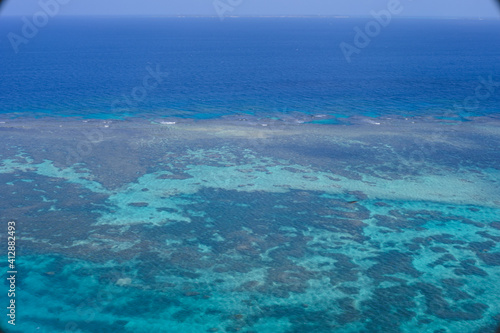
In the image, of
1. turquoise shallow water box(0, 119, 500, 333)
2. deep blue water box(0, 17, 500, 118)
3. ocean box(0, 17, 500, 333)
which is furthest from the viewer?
deep blue water box(0, 17, 500, 118)

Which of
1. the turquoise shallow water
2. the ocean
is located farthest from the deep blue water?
the turquoise shallow water

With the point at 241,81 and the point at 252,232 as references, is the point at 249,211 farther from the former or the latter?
the point at 241,81

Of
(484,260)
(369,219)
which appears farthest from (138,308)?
(484,260)

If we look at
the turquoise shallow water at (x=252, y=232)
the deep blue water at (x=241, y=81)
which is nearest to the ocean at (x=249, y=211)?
the turquoise shallow water at (x=252, y=232)

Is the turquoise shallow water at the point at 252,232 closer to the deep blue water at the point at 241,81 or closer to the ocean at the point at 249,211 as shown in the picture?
the ocean at the point at 249,211

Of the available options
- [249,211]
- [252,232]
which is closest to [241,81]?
[249,211]

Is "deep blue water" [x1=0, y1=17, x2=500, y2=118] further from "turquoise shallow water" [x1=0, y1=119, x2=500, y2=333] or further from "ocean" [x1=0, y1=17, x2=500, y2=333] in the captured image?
Answer: "turquoise shallow water" [x1=0, y1=119, x2=500, y2=333]
